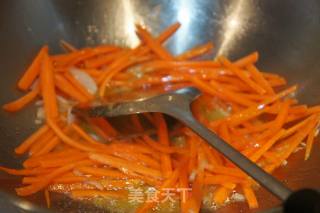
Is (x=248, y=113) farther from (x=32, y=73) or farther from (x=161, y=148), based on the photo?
(x=32, y=73)

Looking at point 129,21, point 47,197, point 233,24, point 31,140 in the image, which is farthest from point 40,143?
point 233,24

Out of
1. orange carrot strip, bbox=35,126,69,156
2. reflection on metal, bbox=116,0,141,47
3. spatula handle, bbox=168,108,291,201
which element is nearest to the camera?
spatula handle, bbox=168,108,291,201

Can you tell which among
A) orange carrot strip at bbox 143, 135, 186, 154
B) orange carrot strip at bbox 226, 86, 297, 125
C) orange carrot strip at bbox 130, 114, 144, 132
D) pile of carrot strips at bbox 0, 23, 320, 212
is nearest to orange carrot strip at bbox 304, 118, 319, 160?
pile of carrot strips at bbox 0, 23, 320, 212

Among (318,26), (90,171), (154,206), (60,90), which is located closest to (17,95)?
(60,90)

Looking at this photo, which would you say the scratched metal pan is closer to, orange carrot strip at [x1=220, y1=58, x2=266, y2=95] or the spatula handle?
orange carrot strip at [x1=220, y1=58, x2=266, y2=95]

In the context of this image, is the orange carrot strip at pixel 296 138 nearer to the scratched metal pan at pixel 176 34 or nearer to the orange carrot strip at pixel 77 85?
the scratched metal pan at pixel 176 34

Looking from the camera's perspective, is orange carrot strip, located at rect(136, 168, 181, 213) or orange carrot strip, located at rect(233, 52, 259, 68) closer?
orange carrot strip, located at rect(136, 168, 181, 213)

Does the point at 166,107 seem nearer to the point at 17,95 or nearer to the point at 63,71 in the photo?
the point at 63,71
